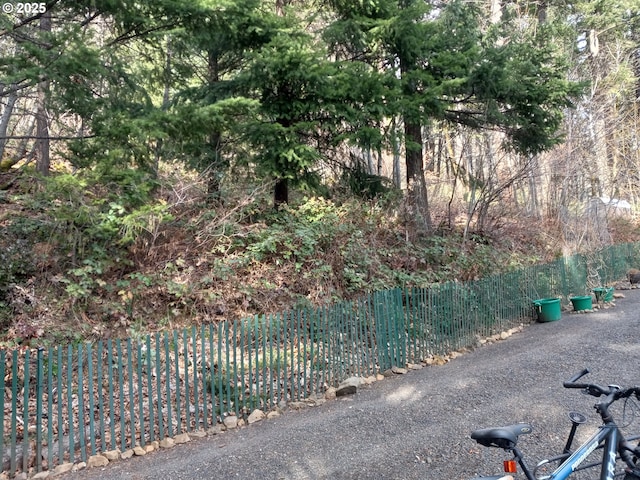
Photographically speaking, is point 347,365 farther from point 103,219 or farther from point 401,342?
point 103,219

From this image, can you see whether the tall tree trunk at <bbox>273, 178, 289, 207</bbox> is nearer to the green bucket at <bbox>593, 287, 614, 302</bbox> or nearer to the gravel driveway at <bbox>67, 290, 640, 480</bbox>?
the gravel driveway at <bbox>67, 290, 640, 480</bbox>

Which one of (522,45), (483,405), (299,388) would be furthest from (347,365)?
(522,45)

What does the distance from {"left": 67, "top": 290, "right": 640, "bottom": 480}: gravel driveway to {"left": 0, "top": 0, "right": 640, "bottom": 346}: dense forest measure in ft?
8.74

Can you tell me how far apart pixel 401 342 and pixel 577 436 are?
3.24 meters

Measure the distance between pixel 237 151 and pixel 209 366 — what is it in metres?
5.75

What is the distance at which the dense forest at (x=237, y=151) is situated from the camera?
Answer: 6320mm

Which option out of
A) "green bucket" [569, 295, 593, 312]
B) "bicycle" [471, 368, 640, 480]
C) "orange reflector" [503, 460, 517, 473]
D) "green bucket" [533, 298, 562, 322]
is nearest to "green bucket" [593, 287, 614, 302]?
"green bucket" [569, 295, 593, 312]

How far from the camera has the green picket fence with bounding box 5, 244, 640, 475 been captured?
4511mm

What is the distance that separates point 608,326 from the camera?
9773 millimetres

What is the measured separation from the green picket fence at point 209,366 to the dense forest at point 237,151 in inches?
47.9

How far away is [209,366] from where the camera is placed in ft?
20.1

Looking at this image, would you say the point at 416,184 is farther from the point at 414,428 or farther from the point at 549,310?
the point at 414,428

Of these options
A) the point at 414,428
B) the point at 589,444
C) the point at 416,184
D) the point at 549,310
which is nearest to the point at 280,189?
the point at 416,184

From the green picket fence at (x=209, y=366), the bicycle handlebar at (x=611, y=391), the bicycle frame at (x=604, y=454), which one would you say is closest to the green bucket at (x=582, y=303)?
the green picket fence at (x=209, y=366)
